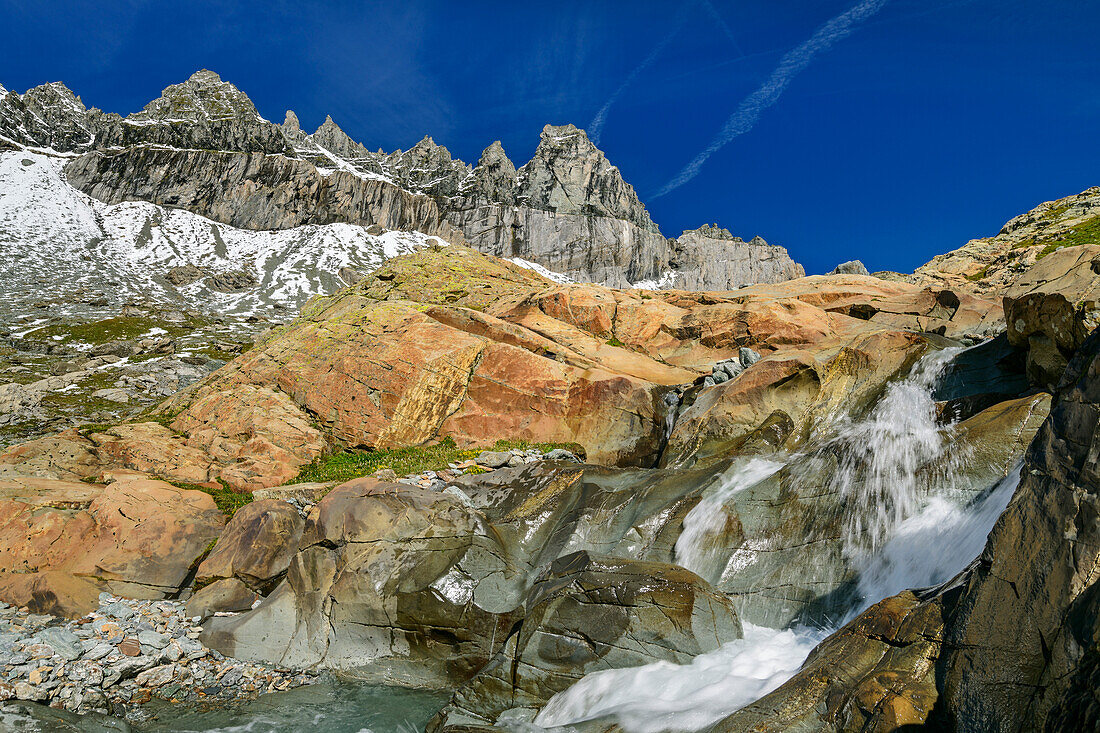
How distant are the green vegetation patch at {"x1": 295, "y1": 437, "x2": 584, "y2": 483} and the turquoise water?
10.3 metres

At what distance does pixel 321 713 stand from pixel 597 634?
7.98 m

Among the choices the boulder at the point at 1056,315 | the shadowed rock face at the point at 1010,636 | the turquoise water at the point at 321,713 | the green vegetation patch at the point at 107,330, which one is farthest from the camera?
the green vegetation patch at the point at 107,330

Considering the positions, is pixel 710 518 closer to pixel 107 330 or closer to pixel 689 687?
pixel 689 687

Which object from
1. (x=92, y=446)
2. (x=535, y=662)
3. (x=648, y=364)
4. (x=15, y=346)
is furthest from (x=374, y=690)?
(x=15, y=346)

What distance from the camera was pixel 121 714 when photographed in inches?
562

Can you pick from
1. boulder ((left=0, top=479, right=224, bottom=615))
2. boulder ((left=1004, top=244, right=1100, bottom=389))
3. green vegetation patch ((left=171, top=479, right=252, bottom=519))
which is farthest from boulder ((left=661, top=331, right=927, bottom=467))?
boulder ((left=0, top=479, right=224, bottom=615))

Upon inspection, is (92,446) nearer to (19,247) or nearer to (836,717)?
(836,717)

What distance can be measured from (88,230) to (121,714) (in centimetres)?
23138

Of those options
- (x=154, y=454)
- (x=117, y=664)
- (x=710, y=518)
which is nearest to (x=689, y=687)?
(x=710, y=518)

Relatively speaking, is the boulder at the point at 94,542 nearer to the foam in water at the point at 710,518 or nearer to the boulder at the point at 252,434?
the boulder at the point at 252,434

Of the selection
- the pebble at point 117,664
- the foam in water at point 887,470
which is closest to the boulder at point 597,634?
the foam in water at point 887,470

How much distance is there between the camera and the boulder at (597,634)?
12.9m

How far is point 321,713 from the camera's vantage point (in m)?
15.1

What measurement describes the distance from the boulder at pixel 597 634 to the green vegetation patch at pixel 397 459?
514 inches
